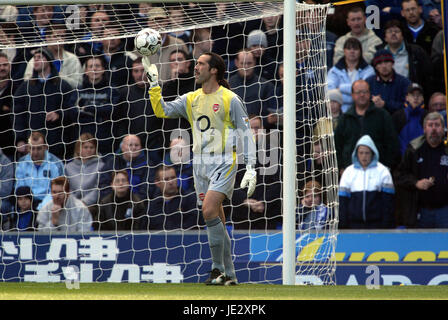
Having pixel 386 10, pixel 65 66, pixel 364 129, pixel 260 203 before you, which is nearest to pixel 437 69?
pixel 386 10

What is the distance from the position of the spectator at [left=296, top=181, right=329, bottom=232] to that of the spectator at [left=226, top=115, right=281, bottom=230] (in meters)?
0.28

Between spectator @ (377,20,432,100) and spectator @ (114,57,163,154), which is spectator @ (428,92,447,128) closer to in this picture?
spectator @ (377,20,432,100)

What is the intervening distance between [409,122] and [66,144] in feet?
14.0

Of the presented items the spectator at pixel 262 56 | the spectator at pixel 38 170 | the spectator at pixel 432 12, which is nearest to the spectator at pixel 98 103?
the spectator at pixel 38 170

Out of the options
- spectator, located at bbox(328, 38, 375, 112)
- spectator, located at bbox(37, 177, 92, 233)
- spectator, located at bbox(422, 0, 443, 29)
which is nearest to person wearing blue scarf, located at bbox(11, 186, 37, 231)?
spectator, located at bbox(37, 177, 92, 233)

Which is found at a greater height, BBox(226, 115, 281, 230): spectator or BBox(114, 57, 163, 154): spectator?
BBox(114, 57, 163, 154): spectator

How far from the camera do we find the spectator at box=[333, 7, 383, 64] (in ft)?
34.6

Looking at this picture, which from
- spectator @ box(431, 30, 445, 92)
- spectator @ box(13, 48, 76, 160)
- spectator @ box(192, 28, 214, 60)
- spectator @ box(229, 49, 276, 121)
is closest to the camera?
spectator @ box(229, 49, 276, 121)

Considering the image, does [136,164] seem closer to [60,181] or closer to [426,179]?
[60,181]

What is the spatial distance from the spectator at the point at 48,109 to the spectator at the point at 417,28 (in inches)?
169

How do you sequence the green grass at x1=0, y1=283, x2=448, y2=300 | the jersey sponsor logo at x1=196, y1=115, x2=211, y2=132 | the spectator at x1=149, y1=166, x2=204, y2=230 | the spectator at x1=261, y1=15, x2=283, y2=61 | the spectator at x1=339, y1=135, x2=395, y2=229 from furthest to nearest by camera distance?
the spectator at x1=261, y1=15, x2=283, y2=61, the spectator at x1=149, y1=166, x2=204, y2=230, the spectator at x1=339, y1=135, x2=395, y2=229, the jersey sponsor logo at x1=196, y1=115, x2=211, y2=132, the green grass at x1=0, y1=283, x2=448, y2=300

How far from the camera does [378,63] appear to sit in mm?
10297

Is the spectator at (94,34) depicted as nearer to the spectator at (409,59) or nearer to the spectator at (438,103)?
the spectator at (409,59)
